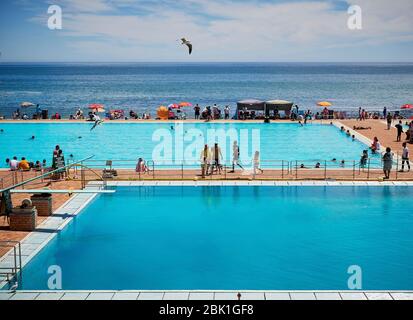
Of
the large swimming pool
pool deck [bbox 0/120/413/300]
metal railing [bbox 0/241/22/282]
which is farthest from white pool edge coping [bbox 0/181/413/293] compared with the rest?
the large swimming pool

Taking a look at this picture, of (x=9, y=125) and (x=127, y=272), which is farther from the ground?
(x=9, y=125)

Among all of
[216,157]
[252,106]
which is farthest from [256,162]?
[252,106]

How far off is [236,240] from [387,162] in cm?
790

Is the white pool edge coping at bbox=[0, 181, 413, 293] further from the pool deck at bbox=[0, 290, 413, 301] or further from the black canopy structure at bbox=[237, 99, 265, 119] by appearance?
the black canopy structure at bbox=[237, 99, 265, 119]

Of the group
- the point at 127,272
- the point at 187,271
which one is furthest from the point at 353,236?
the point at 127,272

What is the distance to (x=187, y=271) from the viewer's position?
10.8 meters

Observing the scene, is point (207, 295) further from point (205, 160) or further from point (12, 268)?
point (205, 160)

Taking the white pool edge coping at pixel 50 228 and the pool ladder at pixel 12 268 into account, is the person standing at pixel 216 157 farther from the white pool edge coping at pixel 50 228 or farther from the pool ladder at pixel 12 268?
the pool ladder at pixel 12 268

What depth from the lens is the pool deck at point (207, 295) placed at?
915cm

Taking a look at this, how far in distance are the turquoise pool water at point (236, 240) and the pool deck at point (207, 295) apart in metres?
0.47

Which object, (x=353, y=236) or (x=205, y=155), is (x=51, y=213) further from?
(x=353, y=236)

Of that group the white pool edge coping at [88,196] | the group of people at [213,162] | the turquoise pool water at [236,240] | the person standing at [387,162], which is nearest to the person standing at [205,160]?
the group of people at [213,162]

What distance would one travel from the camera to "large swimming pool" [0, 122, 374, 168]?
25047 mm
